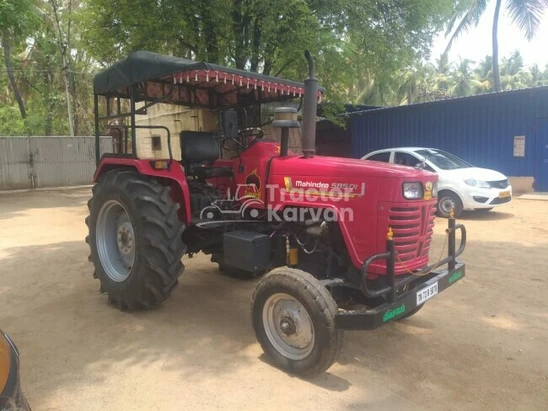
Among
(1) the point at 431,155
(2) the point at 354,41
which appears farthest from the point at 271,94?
(2) the point at 354,41

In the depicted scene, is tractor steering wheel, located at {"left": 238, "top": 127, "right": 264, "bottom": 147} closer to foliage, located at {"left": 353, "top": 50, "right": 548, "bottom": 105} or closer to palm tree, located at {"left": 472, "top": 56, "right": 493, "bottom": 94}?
foliage, located at {"left": 353, "top": 50, "right": 548, "bottom": 105}

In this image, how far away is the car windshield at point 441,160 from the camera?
31.4ft

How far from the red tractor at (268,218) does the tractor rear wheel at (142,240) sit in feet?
0.04

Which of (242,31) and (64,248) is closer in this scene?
(64,248)

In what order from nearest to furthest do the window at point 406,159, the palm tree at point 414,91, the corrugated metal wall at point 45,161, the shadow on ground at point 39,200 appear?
1. the window at point 406,159
2. the shadow on ground at point 39,200
3. the corrugated metal wall at point 45,161
4. the palm tree at point 414,91

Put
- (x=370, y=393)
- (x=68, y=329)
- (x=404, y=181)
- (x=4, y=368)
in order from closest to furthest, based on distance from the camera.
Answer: (x=4, y=368) → (x=370, y=393) → (x=404, y=181) → (x=68, y=329)

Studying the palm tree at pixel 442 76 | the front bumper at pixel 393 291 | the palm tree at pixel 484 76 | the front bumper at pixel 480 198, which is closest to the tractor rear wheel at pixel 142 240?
the front bumper at pixel 393 291

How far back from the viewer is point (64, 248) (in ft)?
23.1

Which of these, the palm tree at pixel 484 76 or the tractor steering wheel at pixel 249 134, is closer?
the tractor steering wheel at pixel 249 134

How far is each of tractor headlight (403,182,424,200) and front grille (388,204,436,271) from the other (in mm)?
75

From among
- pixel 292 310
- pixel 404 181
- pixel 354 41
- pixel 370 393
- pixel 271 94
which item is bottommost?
pixel 370 393

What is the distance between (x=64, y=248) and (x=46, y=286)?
2.03 metres

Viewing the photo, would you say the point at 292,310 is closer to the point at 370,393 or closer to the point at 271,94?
the point at 370,393

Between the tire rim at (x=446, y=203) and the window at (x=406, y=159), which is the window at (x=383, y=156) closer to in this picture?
the window at (x=406, y=159)
